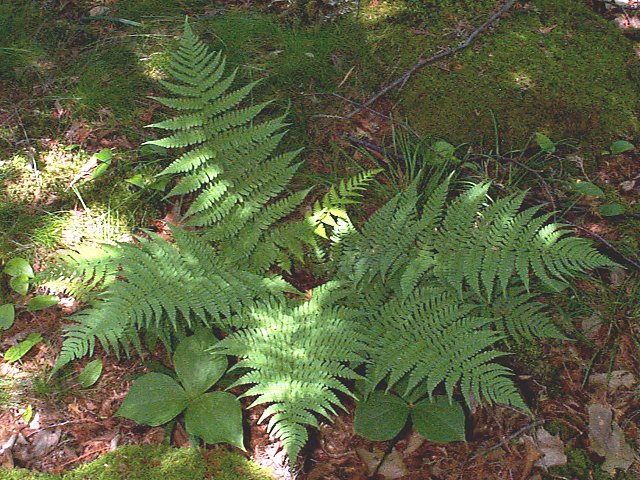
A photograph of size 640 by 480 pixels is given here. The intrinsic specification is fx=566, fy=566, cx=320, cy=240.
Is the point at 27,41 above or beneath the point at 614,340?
above

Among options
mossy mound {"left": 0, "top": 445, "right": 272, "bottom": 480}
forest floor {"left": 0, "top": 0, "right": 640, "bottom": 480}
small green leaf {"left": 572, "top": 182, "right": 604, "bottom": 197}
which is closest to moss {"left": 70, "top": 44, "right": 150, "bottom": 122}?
forest floor {"left": 0, "top": 0, "right": 640, "bottom": 480}

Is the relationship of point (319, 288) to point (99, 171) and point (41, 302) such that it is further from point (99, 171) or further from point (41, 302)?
point (99, 171)

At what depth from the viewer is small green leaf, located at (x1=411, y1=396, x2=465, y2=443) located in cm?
262

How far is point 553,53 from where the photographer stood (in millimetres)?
3938

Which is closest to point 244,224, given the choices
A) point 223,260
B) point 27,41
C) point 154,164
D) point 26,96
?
point 223,260

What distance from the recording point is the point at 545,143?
3545 millimetres

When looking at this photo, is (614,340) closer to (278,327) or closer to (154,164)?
(278,327)

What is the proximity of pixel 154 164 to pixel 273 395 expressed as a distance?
6.09 feet

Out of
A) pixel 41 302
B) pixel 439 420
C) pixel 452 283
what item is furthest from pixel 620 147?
pixel 41 302

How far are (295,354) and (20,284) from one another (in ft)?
5.51

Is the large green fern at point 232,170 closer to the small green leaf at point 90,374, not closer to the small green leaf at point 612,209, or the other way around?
the small green leaf at point 90,374

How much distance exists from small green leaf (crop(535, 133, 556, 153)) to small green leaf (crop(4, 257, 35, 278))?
10.4ft

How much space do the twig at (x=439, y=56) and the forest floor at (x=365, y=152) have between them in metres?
0.05

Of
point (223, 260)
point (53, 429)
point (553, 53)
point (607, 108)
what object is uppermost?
point (553, 53)
